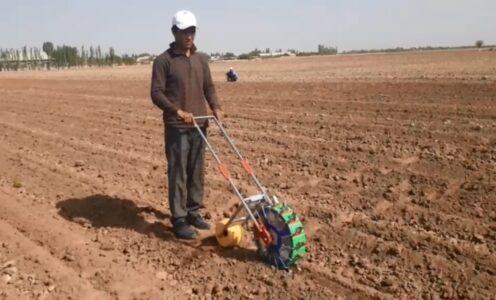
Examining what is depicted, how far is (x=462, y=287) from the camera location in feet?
13.2

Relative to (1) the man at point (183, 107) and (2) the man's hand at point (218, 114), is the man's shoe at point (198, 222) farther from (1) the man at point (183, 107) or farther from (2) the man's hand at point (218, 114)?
(2) the man's hand at point (218, 114)

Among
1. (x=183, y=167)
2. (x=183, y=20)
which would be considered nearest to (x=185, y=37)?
(x=183, y=20)

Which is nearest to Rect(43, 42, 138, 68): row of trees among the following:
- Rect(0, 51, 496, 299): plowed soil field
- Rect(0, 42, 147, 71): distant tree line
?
Rect(0, 42, 147, 71): distant tree line

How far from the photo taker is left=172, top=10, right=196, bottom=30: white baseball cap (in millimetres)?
4793

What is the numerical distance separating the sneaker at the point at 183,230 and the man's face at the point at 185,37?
1.77 metres

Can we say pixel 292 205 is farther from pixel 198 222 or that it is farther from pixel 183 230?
pixel 183 230

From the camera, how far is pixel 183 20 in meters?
4.80

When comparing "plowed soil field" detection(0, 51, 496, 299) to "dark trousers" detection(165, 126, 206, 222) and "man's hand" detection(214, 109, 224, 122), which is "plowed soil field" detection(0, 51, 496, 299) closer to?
"dark trousers" detection(165, 126, 206, 222)

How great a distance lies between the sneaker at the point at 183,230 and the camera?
5.24 metres

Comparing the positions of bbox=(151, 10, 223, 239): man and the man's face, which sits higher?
the man's face

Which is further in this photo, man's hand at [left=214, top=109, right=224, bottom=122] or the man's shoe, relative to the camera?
the man's shoe

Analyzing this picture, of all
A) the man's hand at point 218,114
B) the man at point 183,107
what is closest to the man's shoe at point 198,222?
the man at point 183,107

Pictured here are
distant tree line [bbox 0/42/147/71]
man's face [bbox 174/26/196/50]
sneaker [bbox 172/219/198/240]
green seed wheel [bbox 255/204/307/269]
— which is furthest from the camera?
distant tree line [bbox 0/42/147/71]

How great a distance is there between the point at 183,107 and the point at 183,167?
0.60 metres
